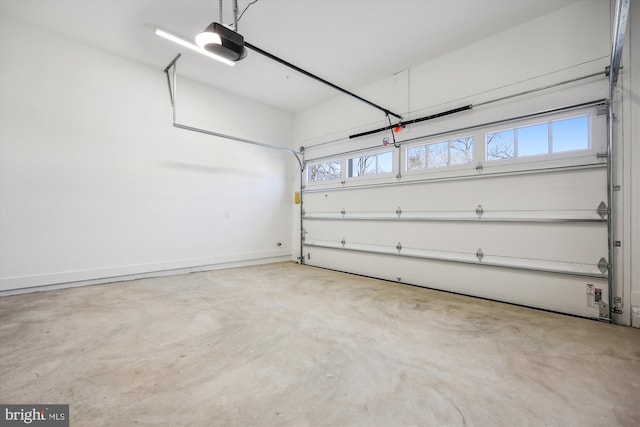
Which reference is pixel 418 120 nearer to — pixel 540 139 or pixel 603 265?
pixel 540 139

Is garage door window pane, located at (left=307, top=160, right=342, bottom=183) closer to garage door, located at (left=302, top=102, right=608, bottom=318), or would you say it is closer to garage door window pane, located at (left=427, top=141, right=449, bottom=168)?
garage door, located at (left=302, top=102, right=608, bottom=318)

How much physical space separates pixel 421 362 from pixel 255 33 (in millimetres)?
4338

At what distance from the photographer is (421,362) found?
194 centimetres

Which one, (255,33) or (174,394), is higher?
(255,33)

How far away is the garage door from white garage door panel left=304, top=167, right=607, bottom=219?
1cm

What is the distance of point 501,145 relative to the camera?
348cm

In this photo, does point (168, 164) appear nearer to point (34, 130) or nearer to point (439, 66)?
point (34, 130)

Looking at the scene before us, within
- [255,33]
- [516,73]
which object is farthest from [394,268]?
[255,33]

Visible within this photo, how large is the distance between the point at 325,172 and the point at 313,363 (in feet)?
14.5

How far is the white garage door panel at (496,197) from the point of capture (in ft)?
9.48

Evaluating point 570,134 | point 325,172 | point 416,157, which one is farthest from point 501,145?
point 325,172

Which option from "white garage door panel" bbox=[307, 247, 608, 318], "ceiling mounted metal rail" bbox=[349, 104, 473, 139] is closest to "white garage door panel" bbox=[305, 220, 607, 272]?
"white garage door panel" bbox=[307, 247, 608, 318]

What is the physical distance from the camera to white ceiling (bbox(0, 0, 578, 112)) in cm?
310

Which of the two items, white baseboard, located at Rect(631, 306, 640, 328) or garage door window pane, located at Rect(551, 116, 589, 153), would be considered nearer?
white baseboard, located at Rect(631, 306, 640, 328)
